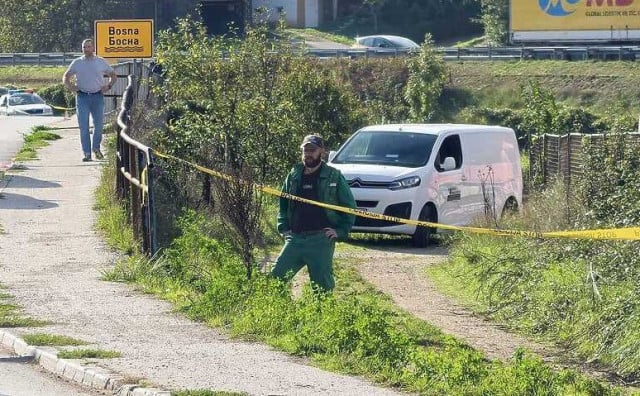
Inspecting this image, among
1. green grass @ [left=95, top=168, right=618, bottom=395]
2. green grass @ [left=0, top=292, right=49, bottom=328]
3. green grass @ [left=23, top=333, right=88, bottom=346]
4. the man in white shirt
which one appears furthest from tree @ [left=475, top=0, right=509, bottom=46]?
green grass @ [left=23, top=333, right=88, bottom=346]

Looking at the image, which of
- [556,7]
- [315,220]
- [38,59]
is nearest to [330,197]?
[315,220]

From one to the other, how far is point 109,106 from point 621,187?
18.7 m

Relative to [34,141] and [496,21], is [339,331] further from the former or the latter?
[496,21]

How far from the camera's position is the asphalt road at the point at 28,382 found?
9.08 metres

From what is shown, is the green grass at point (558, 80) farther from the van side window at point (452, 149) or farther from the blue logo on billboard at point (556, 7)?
the van side window at point (452, 149)

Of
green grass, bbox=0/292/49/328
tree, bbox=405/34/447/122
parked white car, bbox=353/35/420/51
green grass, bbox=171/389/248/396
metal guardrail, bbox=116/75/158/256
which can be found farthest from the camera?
parked white car, bbox=353/35/420/51

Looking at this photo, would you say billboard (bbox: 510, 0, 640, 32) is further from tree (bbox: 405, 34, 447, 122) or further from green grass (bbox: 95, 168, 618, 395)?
green grass (bbox: 95, 168, 618, 395)

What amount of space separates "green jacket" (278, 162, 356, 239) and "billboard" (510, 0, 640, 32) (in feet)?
171

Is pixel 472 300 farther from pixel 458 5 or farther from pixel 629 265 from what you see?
pixel 458 5

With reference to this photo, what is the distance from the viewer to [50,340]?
407 inches

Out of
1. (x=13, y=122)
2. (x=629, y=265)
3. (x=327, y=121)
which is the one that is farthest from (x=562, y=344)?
(x=13, y=122)

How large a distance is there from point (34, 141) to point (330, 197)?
1612 cm

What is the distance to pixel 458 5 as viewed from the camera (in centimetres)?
8194

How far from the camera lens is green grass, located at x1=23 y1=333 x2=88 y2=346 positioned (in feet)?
33.6
